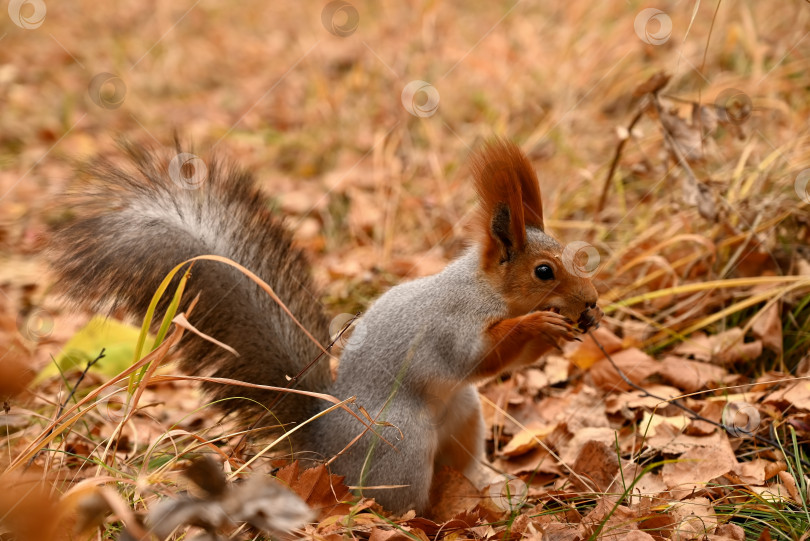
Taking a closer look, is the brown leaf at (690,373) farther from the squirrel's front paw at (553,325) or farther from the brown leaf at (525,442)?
the squirrel's front paw at (553,325)

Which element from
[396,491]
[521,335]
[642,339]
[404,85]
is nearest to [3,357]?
[396,491]

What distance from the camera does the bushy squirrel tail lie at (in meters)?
1.60

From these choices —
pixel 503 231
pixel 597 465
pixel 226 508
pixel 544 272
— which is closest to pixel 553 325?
pixel 544 272

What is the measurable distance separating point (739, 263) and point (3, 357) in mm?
2236

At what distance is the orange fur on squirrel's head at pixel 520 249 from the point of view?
1739 millimetres

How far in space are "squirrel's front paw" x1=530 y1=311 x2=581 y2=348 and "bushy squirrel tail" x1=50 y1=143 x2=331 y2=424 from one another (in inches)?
23.5

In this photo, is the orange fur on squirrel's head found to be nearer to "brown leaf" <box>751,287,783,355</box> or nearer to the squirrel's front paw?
the squirrel's front paw

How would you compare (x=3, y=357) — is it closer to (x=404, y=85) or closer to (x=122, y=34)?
(x=404, y=85)

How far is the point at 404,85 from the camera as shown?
15.0 feet

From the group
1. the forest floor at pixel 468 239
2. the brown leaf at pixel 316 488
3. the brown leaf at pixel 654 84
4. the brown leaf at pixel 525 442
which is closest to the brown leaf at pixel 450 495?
the forest floor at pixel 468 239

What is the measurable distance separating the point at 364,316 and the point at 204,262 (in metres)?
0.49

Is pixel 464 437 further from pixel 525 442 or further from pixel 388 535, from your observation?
pixel 388 535

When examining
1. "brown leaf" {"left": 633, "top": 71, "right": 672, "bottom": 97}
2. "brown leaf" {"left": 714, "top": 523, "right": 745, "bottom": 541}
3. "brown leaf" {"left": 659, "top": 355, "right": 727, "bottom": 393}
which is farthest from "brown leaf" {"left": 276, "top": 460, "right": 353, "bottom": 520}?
"brown leaf" {"left": 633, "top": 71, "right": 672, "bottom": 97}

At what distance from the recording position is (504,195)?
5.79 ft
